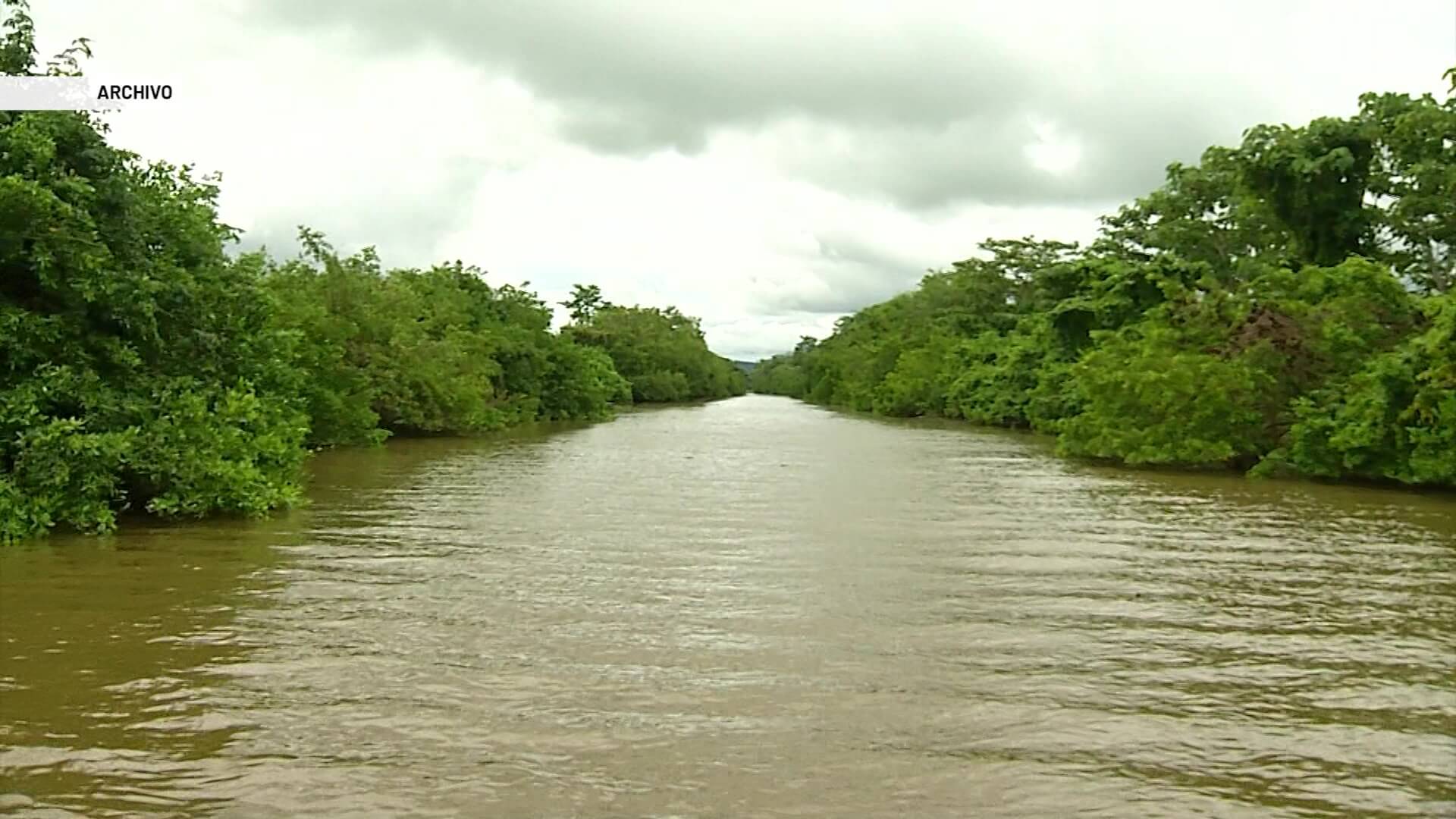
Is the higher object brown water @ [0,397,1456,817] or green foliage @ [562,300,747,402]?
green foliage @ [562,300,747,402]

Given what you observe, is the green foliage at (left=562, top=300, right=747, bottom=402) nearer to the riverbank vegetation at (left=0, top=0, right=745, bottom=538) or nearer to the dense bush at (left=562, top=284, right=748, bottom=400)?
the dense bush at (left=562, top=284, right=748, bottom=400)

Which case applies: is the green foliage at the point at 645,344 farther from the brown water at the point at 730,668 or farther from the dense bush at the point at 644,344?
the brown water at the point at 730,668

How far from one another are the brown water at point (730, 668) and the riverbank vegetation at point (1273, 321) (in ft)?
18.7

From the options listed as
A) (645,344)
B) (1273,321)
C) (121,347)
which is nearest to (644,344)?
(645,344)

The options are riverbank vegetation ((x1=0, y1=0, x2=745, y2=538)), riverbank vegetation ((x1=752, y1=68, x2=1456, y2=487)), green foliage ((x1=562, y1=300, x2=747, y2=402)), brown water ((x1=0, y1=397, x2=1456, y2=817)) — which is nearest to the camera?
brown water ((x1=0, y1=397, x2=1456, y2=817))

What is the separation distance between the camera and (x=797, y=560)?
12.8 meters

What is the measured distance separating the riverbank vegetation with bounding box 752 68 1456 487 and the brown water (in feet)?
18.7

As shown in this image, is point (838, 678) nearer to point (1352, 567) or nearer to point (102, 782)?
point (102, 782)

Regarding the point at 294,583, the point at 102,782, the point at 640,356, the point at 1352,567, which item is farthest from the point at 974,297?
the point at 102,782

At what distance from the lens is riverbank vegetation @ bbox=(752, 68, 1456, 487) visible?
69.7 ft

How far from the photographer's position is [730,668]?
812cm

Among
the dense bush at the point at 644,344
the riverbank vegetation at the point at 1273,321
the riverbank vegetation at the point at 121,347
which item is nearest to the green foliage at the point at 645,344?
the dense bush at the point at 644,344

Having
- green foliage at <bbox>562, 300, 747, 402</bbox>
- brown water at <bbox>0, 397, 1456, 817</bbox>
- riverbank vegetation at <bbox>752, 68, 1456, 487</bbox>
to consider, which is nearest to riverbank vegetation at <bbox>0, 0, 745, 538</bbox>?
brown water at <bbox>0, 397, 1456, 817</bbox>

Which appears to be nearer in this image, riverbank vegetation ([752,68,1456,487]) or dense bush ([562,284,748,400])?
riverbank vegetation ([752,68,1456,487])
